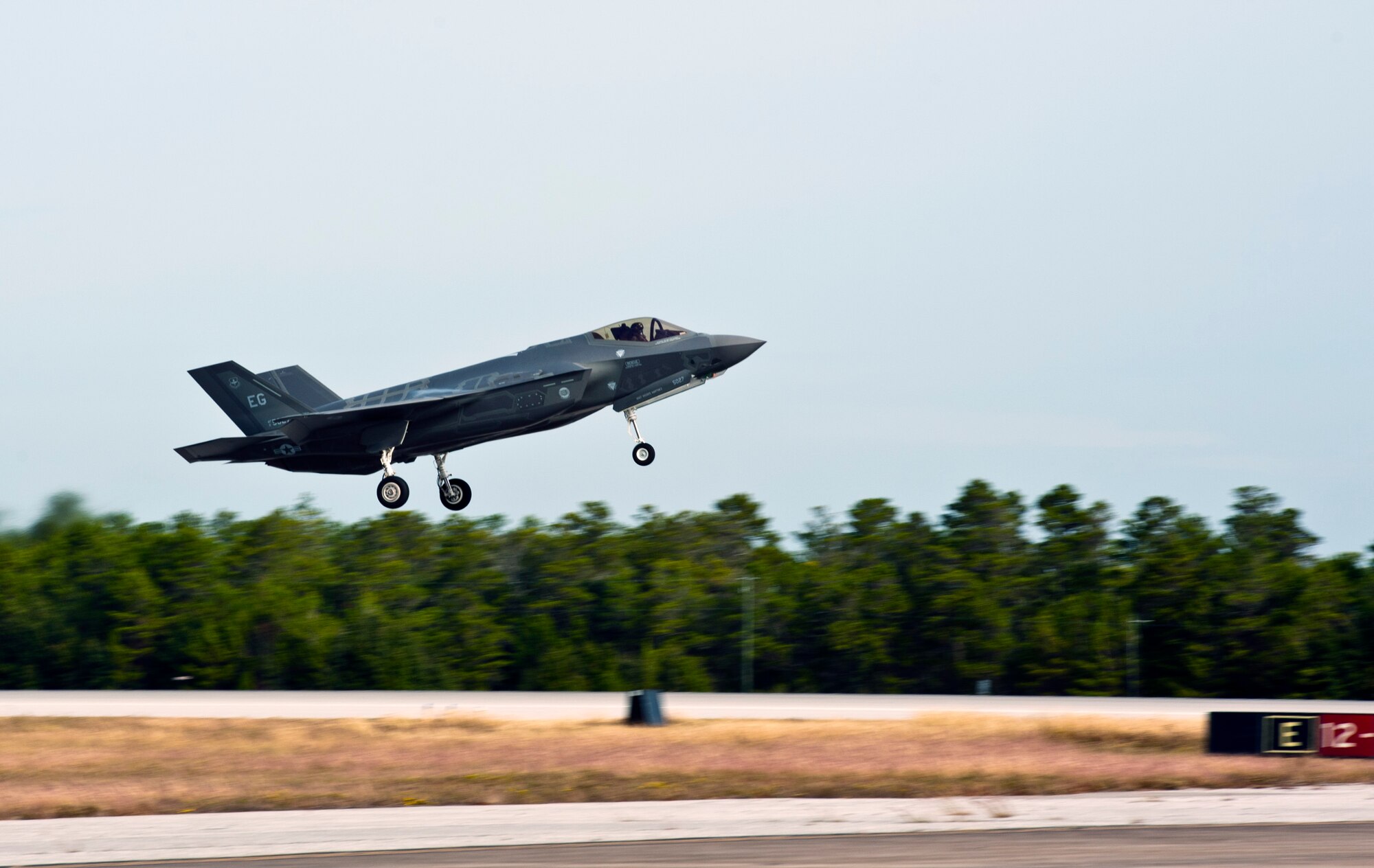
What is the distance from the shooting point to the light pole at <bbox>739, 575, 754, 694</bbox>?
358ft

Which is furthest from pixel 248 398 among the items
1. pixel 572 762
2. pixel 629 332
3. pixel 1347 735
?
pixel 1347 735

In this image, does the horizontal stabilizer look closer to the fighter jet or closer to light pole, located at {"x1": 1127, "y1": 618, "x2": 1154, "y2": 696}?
the fighter jet

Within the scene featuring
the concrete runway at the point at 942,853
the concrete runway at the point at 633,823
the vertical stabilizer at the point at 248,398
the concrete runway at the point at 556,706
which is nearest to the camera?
the concrete runway at the point at 942,853

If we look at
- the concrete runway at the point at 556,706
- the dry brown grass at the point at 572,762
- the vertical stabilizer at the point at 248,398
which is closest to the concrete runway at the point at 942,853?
the dry brown grass at the point at 572,762

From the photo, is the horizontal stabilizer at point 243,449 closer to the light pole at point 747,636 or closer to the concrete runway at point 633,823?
the concrete runway at point 633,823

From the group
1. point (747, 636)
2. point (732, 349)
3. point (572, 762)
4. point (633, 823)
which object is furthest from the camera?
point (747, 636)

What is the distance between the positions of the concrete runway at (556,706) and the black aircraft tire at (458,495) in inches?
564

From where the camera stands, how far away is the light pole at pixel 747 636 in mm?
109250

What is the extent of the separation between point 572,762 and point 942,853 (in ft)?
53.5

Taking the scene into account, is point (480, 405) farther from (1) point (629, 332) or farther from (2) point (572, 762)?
(2) point (572, 762)

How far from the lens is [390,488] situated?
3831cm

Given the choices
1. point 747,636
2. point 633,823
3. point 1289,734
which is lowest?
point 633,823

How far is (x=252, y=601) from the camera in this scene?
10225 cm

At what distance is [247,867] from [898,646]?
294 feet
